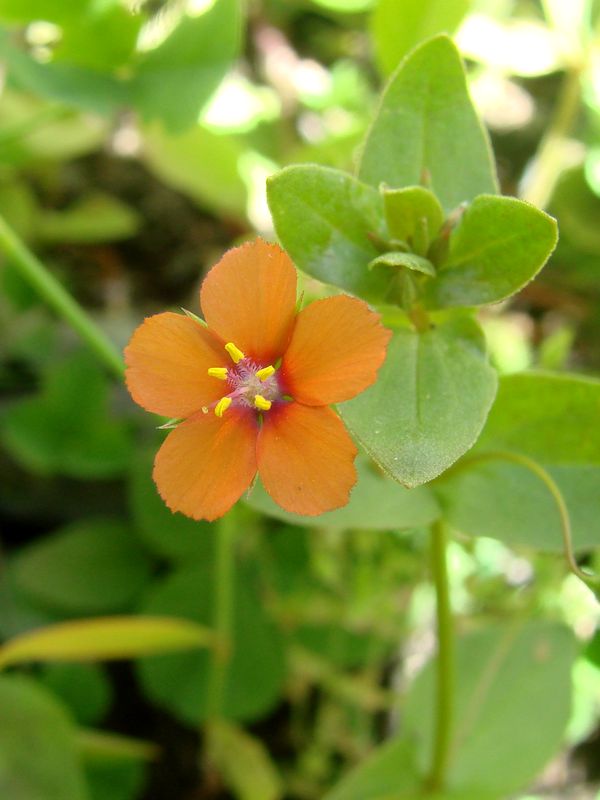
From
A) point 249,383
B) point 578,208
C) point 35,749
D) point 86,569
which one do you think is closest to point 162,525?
point 86,569

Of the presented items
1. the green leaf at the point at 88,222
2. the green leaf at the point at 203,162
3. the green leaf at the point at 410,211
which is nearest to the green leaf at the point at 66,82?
the green leaf at the point at 203,162

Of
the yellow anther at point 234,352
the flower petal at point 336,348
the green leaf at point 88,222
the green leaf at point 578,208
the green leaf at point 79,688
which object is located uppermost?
the flower petal at point 336,348

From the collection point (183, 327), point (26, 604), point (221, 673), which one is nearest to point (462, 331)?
point (183, 327)

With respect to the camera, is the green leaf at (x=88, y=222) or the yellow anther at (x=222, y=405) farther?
the green leaf at (x=88, y=222)

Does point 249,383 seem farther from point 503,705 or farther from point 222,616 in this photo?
point 503,705

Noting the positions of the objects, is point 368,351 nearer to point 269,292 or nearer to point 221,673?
point 269,292

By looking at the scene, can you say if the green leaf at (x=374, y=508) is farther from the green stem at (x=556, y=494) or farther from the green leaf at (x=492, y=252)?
the green leaf at (x=492, y=252)
